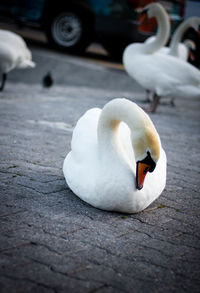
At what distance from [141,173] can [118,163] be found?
207 mm

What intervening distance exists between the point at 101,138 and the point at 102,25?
8.42 meters

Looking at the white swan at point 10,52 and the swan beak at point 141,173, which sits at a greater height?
the swan beak at point 141,173

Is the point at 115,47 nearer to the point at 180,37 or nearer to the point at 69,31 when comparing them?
the point at 69,31

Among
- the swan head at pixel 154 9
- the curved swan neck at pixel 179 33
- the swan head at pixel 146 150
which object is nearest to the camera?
the swan head at pixel 146 150

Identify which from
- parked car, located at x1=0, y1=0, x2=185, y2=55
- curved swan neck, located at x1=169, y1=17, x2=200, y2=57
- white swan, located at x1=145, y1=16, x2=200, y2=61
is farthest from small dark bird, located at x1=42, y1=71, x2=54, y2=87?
parked car, located at x1=0, y1=0, x2=185, y2=55

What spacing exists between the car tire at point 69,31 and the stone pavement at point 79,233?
676cm

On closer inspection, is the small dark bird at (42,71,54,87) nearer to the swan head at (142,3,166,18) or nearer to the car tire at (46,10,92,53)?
the swan head at (142,3,166,18)

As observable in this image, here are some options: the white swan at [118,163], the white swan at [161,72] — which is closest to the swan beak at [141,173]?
the white swan at [118,163]

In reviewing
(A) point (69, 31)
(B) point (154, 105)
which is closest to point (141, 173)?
(B) point (154, 105)

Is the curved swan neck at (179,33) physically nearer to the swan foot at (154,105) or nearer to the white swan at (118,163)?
the swan foot at (154,105)

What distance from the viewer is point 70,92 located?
29.4 ft

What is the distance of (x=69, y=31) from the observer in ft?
39.2

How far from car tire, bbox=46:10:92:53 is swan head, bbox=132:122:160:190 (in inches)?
352

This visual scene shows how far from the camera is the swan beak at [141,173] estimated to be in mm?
3236
